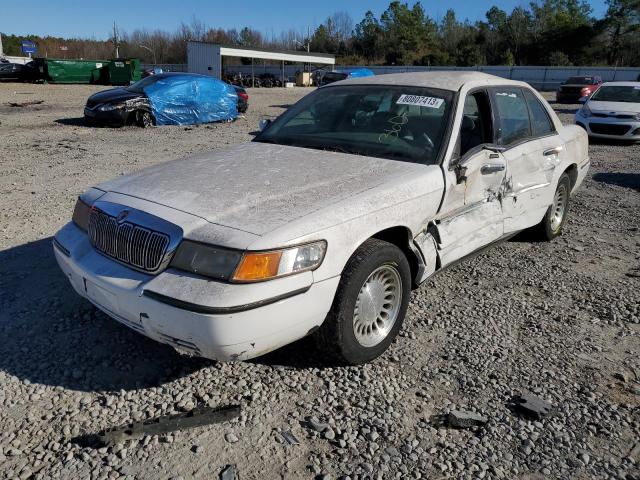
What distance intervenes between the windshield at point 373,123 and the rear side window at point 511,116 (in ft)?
2.19

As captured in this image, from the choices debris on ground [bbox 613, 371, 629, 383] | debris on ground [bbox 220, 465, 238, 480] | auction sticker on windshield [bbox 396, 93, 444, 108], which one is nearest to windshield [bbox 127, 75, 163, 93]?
auction sticker on windshield [bbox 396, 93, 444, 108]

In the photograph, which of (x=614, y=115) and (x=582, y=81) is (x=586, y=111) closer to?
(x=614, y=115)

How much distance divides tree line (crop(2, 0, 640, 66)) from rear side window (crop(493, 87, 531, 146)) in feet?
176

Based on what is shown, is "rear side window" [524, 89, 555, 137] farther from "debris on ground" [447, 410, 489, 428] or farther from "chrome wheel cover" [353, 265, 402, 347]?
"debris on ground" [447, 410, 489, 428]

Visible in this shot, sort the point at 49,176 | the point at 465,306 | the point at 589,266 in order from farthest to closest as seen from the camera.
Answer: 1. the point at 49,176
2. the point at 589,266
3. the point at 465,306

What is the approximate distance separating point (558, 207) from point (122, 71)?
36.5 m

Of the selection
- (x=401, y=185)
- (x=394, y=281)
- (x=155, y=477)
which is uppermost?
(x=401, y=185)

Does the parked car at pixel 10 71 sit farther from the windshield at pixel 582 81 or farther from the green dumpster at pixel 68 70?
the windshield at pixel 582 81

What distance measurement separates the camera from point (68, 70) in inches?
1379

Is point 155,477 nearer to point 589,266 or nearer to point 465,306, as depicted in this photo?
point 465,306

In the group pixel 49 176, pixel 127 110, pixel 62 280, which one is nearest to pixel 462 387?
pixel 62 280

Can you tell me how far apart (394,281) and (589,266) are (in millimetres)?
2602

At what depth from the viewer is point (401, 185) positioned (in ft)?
10.3

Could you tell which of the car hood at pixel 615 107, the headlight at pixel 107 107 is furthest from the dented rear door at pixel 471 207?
the headlight at pixel 107 107
